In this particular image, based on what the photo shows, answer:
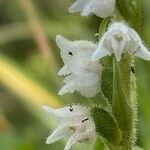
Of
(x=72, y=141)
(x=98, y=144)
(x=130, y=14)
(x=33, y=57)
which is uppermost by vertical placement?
(x=130, y=14)

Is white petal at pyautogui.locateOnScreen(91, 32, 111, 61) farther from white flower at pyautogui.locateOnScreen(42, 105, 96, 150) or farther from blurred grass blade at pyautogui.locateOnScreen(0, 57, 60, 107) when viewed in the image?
blurred grass blade at pyautogui.locateOnScreen(0, 57, 60, 107)

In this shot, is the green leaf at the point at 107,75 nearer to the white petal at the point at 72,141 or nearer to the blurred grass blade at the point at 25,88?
the white petal at the point at 72,141

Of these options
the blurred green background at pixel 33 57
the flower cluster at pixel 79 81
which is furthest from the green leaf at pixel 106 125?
the blurred green background at pixel 33 57

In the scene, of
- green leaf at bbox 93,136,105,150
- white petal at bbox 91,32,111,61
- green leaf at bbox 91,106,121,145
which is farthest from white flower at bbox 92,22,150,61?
green leaf at bbox 93,136,105,150

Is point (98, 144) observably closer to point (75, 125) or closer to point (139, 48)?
point (75, 125)

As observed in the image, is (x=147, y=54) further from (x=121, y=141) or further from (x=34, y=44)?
(x=34, y=44)

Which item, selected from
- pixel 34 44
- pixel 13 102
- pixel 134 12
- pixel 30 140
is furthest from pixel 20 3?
pixel 134 12

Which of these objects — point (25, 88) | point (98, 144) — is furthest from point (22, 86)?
point (98, 144)
